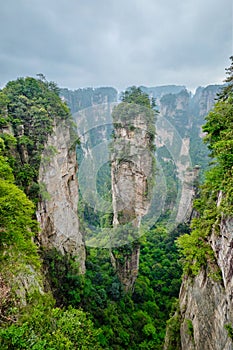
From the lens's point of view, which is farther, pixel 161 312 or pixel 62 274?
pixel 161 312

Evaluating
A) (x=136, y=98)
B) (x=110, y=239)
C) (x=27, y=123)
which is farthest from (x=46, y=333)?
(x=136, y=98)

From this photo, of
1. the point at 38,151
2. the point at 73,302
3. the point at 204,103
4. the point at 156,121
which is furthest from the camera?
the point at 204,103

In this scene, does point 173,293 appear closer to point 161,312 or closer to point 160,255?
point 161,312

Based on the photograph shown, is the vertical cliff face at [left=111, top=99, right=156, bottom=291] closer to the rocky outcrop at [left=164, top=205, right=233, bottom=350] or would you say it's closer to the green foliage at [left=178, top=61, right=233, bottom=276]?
the rocky outcrop at [left=164, top=205, right=233, bottom=350]

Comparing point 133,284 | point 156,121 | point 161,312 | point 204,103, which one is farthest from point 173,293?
point 204,103

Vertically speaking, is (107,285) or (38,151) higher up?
(38,151)

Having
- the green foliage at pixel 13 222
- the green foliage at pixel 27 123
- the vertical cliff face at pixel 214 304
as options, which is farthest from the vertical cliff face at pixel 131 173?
the green foliage at pixel 13 222

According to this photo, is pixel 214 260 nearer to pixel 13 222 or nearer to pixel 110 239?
pixel 13 222
